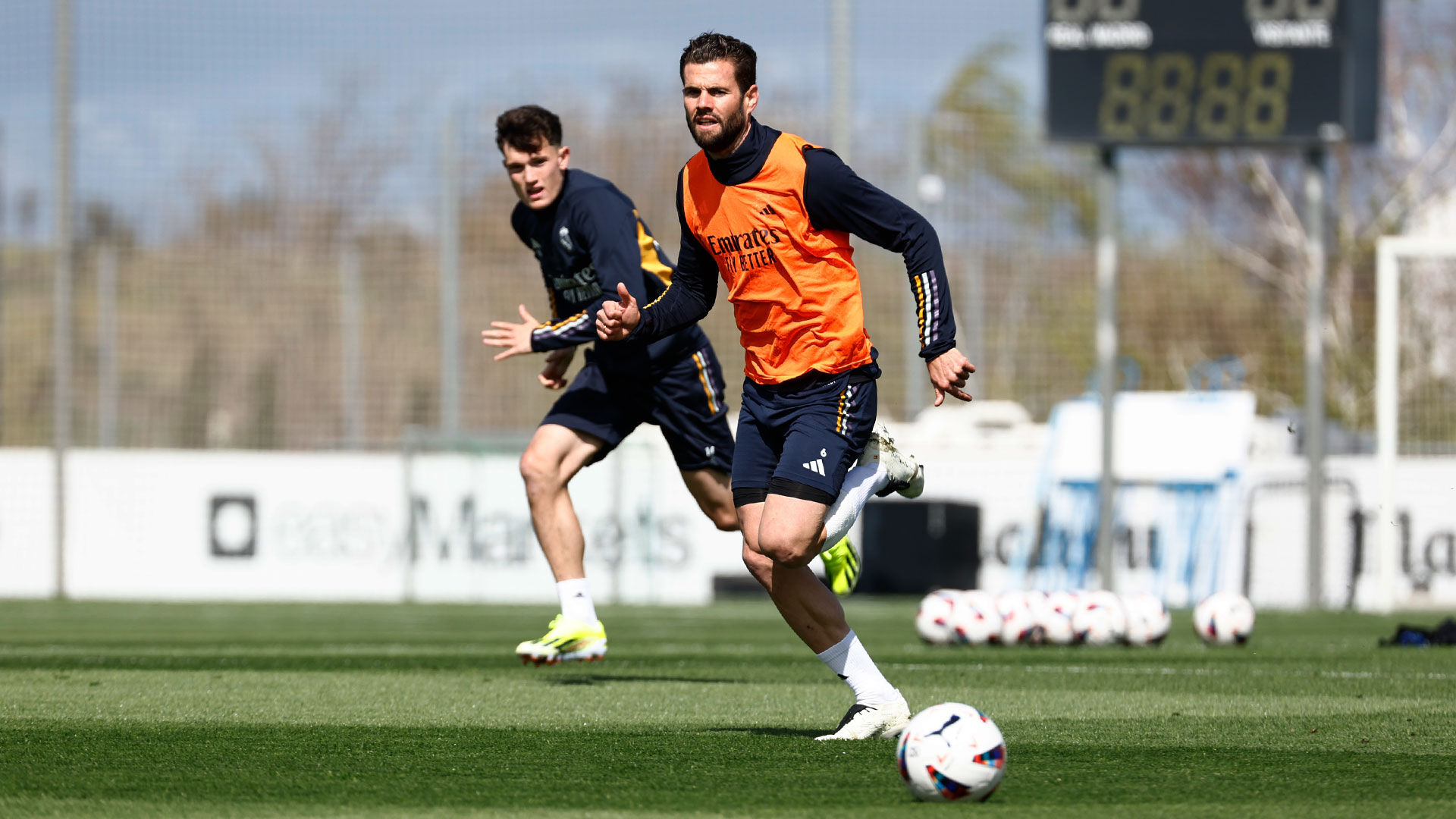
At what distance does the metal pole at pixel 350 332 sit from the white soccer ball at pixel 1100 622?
969cm

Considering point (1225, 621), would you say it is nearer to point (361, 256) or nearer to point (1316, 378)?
point (1316, 378)

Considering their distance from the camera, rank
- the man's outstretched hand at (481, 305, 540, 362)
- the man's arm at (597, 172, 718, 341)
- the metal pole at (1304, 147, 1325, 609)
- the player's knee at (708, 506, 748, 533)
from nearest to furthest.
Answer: the man's arm at (597, 172, 718, 341), the man's outstretched hand at (481, 305, 540, 362), the player's knee at (708, 506, 748, 533), the metal pole at (1304, 147, 1325, 609)

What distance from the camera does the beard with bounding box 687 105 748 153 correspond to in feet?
17.5

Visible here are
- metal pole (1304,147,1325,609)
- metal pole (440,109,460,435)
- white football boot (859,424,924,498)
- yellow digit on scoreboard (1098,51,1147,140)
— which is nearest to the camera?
white football boot (859,424,924,498)

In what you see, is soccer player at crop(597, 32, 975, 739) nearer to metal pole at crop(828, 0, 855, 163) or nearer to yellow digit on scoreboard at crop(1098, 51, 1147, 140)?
yellow digit on scoreboard at crop(1098, 51, 1147, 140)

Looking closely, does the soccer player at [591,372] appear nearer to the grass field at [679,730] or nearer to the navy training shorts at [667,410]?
the navy training shorts at [667,410]

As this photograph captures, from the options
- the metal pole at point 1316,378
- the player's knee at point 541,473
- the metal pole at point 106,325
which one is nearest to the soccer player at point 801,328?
the player's knee at point 541,473

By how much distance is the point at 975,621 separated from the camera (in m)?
9.48

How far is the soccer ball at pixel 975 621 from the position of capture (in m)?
9.47

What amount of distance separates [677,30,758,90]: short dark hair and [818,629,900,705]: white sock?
1.62m

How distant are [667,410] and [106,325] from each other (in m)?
11.9

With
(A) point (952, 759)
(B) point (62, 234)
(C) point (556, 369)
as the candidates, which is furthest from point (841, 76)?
(A) point (952, 759)

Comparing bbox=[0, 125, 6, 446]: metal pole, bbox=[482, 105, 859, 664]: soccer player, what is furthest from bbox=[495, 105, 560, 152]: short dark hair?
bbox=[0, 125, 6, 446]: metal pole

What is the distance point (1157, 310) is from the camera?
57.1 ft
